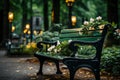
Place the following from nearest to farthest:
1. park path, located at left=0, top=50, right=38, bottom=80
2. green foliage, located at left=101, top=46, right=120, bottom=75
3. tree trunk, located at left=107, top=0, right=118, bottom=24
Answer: park path, located at left=0, top=50, right=38, bottom=80 → green foliage, located at left=101, top=46, right=120, bottom=75 → tree trunk, located at left=107, top=0, right=118, bottom=24

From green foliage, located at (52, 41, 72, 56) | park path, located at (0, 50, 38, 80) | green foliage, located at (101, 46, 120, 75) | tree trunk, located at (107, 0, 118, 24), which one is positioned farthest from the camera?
tree trunk, located at (107, 0, 118, 24)

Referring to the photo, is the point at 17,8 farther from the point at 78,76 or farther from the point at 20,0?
the point at 78,76

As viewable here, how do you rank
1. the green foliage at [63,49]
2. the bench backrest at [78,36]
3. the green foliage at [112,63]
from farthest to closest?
the green foliage at [112,63]
the bench backrest at [78,36]
the green foliage at [63,49]

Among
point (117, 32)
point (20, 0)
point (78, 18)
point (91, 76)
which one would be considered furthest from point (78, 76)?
point (78, 18)

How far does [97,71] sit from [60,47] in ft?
6.16

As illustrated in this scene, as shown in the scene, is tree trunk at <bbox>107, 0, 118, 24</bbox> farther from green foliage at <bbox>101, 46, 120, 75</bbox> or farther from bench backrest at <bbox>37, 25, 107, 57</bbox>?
green foliage at <bbox>101, 46, 120, 75</bbox>

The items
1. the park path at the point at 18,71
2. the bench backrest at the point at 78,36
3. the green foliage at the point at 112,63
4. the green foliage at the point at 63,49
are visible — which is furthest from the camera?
the green foliage at the point at 112,63

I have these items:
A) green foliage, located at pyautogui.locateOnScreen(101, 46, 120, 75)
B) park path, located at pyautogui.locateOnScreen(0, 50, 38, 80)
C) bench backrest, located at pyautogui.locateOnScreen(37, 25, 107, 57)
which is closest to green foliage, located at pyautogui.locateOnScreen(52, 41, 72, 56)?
bench backrest, located at pyautogui.locateOnScreen(37, 25, 107, 57)

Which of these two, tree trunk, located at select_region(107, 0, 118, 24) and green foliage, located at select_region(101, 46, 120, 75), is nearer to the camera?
green foliage, located at select_region(101, 46, 120, 75)

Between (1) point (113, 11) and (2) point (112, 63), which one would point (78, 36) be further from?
(1) point (113, 11)

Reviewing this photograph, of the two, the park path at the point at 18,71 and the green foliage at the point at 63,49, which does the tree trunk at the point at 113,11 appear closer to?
the park path at the point at 18,71

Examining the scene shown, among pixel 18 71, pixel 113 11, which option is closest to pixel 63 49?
pixel 18 71

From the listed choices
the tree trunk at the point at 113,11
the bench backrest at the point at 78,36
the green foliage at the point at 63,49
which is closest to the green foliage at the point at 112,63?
the bench backrest at the point at 78,36

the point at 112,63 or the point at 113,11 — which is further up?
the point at 113,11
